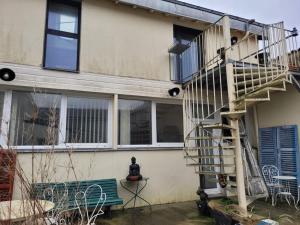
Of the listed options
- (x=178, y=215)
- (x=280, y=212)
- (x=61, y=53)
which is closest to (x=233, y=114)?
(x=178, y=215)

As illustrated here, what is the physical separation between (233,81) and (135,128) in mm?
2622

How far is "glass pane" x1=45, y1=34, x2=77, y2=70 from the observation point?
5488 millimetres

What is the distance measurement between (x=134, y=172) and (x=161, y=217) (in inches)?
44.5

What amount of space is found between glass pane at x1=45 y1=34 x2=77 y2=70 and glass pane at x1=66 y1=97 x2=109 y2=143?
0.79 metres

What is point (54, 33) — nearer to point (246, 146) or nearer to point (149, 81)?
point (149, 81)

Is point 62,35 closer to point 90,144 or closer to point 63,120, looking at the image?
point 63,120

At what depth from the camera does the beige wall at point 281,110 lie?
6.39 m

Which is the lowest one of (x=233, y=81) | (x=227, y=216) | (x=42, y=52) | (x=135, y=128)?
(x=227, y=216)

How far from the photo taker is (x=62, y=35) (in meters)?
5.69

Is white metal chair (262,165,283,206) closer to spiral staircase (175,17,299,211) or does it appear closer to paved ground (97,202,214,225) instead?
spiral staircase (175,17,299,211)

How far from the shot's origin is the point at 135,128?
6184 mm

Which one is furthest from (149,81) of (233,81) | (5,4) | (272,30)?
(5,4)

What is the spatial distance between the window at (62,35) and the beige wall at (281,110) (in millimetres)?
5438

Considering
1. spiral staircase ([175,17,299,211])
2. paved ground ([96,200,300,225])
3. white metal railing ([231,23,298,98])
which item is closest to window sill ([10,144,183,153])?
spiral staircase ([175,17,299,211])
